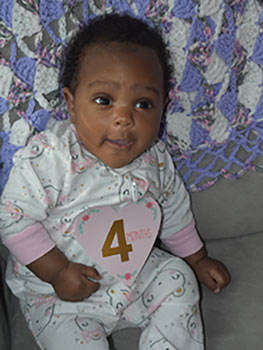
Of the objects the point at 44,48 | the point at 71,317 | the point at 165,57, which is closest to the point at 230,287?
the point at 71,317

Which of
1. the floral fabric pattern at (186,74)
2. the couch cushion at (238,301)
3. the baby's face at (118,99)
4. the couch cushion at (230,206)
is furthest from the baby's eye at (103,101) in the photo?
the couch cushion at (238,301)

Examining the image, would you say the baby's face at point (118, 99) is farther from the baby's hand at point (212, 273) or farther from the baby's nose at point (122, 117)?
the baby's hand at point (212, 273)

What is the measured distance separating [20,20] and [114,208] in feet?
1.27

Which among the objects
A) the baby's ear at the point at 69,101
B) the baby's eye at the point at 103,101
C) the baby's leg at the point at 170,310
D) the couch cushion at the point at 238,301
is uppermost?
the baby's eye at the point at 103,101

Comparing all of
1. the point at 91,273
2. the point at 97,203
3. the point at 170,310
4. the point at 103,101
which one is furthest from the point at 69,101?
the point at 170,310

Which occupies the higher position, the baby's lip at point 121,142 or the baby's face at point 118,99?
the baby's face at point 118,99

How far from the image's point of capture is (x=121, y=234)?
1.07m

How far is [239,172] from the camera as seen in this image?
47.4 inches

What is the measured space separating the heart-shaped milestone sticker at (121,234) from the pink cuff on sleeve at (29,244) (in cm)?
7

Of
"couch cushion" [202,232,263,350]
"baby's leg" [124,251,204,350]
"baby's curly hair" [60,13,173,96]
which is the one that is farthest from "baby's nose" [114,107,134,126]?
"couch cushion" [202,232,263,350]

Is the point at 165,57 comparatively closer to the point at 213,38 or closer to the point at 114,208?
the point at 213,38

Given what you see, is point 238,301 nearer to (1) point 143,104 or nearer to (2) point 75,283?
(2) point 75,283

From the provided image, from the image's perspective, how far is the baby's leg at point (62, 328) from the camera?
3.20 feet

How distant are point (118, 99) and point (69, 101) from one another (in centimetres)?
12
